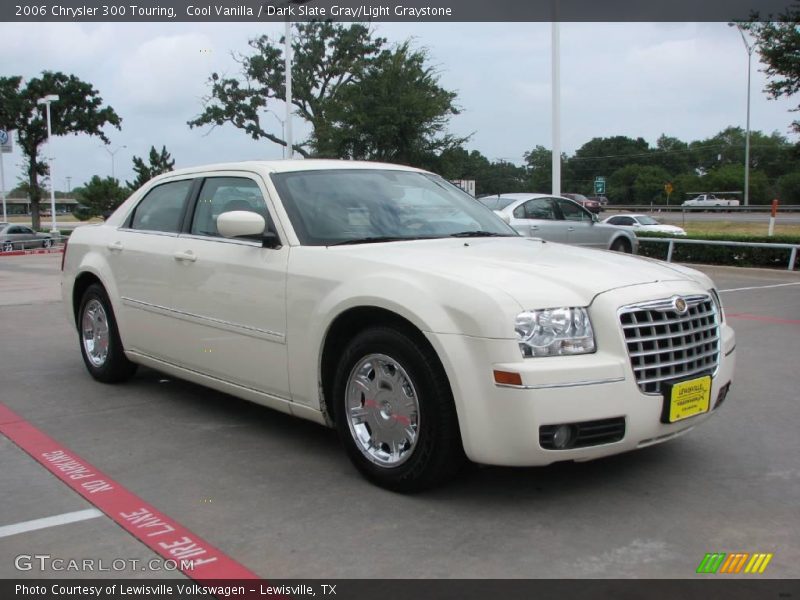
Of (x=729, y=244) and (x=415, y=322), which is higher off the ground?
(x=415, y=322)

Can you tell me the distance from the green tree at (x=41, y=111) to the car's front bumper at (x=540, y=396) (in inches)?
2282

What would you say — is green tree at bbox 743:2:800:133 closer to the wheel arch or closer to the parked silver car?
the parked silver car

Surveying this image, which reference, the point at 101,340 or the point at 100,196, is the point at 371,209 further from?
the point at 100,196

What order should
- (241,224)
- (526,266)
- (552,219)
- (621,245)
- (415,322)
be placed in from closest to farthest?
(415,322) < (526,266) < (241,224) < (552,219) < (621,245)

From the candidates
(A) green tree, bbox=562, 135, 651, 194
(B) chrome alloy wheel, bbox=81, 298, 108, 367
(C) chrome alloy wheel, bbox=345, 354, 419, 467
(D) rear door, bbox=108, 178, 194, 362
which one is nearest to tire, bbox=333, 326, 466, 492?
(C) chrome alloy wheel, bbox=345, 354, 419, 467

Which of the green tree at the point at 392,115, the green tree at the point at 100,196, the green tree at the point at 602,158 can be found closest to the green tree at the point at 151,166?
the green tree at the point at 100,196

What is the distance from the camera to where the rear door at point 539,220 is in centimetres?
1431

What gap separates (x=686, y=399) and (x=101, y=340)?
4.48m

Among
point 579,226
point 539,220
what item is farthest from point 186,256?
point 579,226

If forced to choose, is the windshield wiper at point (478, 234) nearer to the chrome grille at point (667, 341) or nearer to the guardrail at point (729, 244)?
the chrome grille at point (667, 341)

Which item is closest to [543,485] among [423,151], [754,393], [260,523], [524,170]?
[260,523]

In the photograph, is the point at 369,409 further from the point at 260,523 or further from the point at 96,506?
the point at 96,506

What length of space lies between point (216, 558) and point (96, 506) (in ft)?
2.94

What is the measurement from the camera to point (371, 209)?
4859mm
